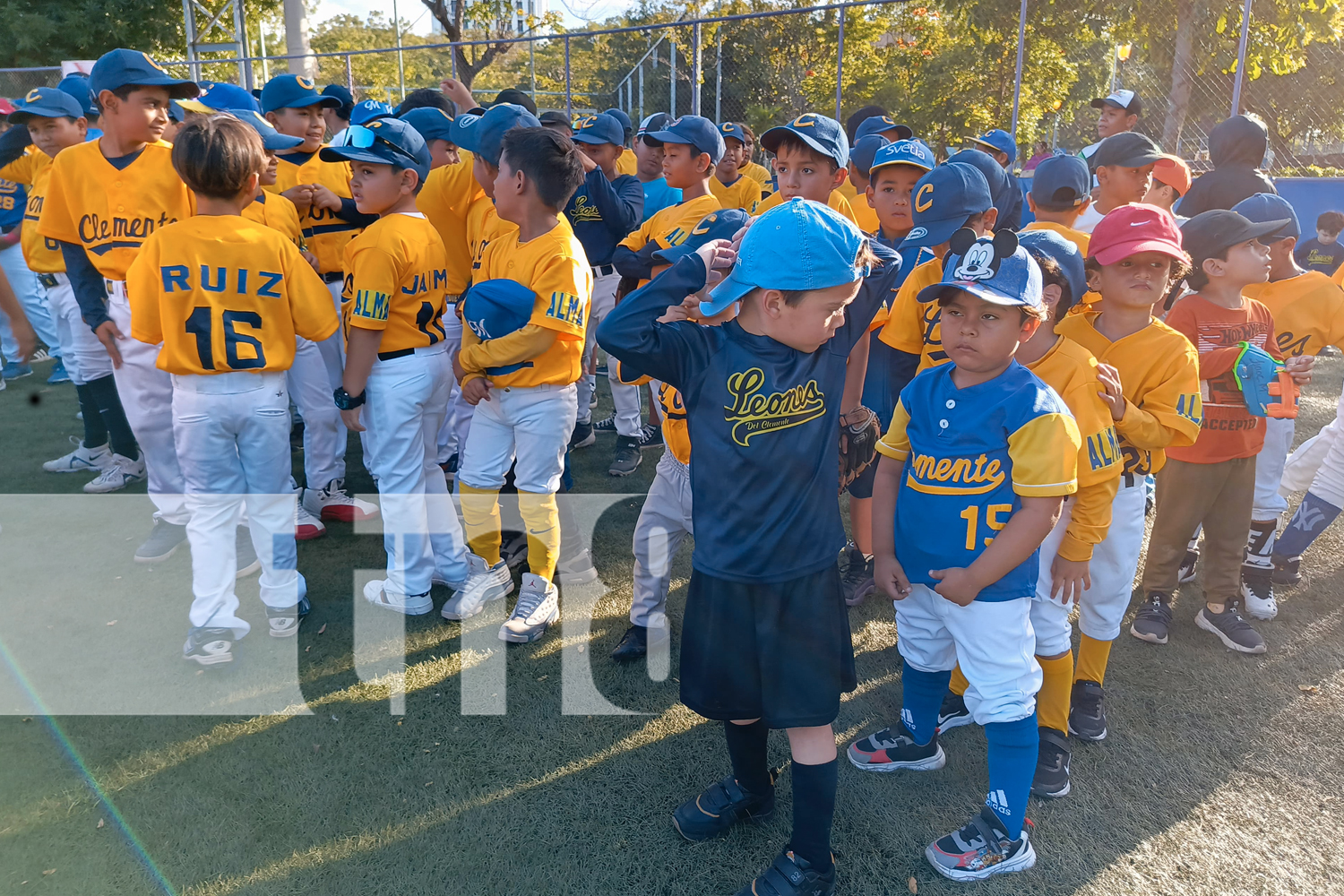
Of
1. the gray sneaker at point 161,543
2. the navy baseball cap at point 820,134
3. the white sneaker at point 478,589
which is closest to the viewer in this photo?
the navy baseball cap at point 820,134

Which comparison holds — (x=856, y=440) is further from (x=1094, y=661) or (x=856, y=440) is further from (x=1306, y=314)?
(x=1306, y=314)

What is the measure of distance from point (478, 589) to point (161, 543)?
1832mm

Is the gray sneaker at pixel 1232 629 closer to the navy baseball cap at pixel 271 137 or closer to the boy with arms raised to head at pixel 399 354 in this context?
the boy with arms raised to head at pixel 399 354

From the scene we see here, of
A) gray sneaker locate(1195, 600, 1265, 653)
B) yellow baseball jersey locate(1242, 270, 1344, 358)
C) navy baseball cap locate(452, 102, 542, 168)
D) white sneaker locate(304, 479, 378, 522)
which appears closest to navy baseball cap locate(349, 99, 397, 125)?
navy baseball cap locate(452, 102, 542, 168)

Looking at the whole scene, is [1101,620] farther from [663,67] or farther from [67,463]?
[663,67]

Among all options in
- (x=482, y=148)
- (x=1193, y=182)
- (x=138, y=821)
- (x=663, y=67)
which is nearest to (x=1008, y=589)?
(x=138, y=821)

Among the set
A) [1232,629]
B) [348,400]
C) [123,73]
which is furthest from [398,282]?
[1232,629]

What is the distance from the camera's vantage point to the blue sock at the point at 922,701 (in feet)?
8.99

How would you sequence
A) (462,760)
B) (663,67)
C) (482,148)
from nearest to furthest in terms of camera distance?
(462,760) < (482,148) < (663,67)

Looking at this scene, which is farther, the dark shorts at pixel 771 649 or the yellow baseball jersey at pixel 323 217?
the yellow baseball jersey at pixel 323 217

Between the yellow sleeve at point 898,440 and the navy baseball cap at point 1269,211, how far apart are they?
2023 mm

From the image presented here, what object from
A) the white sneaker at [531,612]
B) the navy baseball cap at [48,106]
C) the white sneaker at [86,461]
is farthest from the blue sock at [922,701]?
the navy baseball cap at [48,106]

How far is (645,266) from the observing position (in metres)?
4.63

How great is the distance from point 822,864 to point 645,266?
10.6 feet
